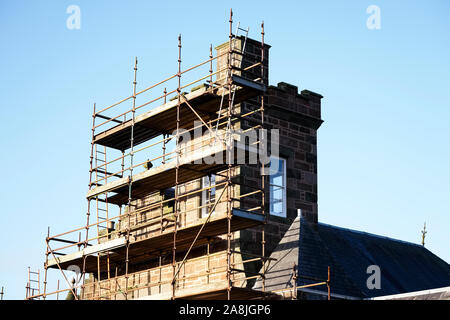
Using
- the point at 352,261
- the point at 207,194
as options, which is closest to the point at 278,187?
the point at 207,194

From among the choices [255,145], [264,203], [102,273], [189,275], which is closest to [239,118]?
[255,145]

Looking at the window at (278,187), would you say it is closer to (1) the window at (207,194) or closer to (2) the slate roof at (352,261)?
(2) the slate roof at (352,261)

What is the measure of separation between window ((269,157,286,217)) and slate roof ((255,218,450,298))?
107 centimetres

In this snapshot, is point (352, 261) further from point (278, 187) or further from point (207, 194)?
point (207, 194)

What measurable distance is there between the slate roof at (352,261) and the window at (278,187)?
1070 millimetres

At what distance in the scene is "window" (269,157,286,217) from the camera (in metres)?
26.6

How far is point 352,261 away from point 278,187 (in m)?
3.25

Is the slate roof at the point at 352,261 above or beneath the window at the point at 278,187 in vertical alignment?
beneath

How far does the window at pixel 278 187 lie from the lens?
2659 centimetres

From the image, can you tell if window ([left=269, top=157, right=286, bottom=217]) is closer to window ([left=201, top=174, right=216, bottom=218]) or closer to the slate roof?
the slate roof

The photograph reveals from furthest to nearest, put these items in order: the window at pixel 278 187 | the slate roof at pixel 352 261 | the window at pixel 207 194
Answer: the window at pixel 278 187
the window at pixel 207 194
the slate roof at pixel 352 261
